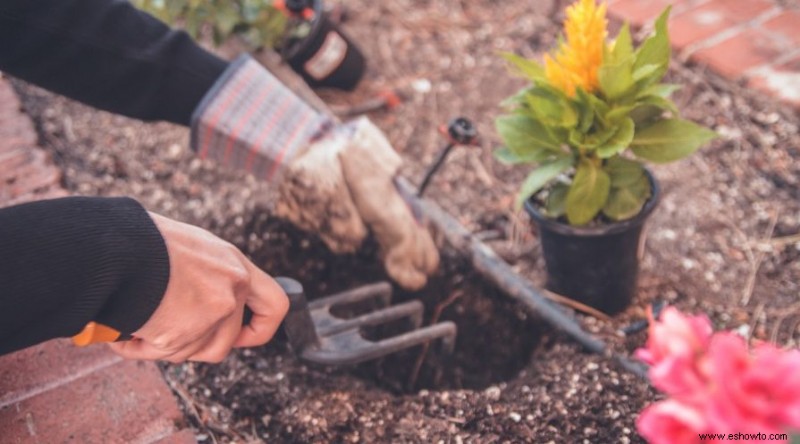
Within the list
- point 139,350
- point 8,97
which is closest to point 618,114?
point 139,350

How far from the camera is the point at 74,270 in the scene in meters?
0.83

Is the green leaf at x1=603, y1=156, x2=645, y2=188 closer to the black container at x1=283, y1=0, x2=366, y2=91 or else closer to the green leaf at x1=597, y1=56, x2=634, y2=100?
the green leaf at x1=597, y1=56, x2=634, y2=100

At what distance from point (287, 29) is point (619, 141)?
1.06 metres

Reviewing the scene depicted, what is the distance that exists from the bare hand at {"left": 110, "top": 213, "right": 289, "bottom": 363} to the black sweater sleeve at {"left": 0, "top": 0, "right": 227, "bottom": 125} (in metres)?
0.46

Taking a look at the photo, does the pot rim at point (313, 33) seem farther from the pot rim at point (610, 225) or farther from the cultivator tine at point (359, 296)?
the pot rim at point (610, 225)

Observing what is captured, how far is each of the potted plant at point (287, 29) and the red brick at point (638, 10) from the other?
686mm

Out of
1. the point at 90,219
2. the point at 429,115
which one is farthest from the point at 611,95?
the point at 429,115

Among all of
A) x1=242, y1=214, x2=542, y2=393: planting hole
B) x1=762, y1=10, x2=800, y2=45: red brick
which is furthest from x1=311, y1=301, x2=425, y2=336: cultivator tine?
x1=762, y1=10, x2=800, y2=45: red brick

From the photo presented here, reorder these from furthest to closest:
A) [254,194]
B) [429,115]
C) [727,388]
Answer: [429,115] < [254,194] < [727,388]

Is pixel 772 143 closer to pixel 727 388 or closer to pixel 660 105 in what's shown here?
pixel 660 105

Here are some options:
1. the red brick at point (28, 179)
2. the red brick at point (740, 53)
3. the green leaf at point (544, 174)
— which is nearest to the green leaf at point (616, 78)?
the green leaf at point (544, 174)

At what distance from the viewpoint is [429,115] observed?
196cm

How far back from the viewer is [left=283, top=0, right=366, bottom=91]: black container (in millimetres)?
1897

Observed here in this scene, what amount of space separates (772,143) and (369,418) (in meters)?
1.12
